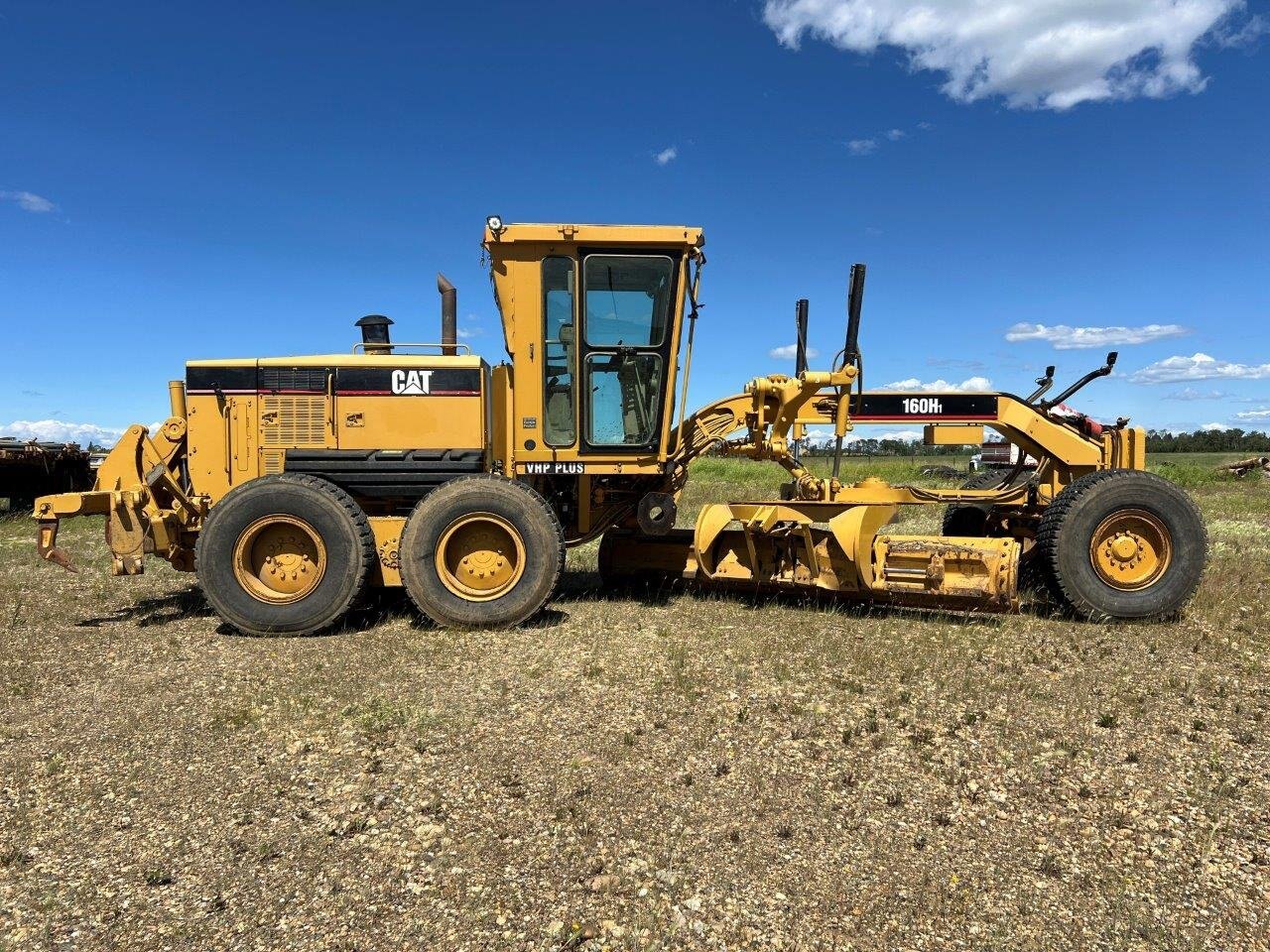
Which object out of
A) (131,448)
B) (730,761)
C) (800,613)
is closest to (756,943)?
(730,761)

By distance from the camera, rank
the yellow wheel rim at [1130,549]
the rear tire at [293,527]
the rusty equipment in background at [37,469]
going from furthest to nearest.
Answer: the rusty equipment in background at [37,469]
the yellow wheel rim at [1130,549]
the rear tire at [293,527]

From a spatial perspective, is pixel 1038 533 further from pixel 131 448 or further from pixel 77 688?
pixel 131 448

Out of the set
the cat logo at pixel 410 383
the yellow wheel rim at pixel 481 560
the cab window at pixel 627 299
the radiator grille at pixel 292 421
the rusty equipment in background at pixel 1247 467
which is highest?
the cab window at pixel 627 299

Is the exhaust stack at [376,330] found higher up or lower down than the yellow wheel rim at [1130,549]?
higher up

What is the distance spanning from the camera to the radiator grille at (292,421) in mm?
7156

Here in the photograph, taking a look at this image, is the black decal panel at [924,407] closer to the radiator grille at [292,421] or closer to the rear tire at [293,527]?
the rear tire at [293,527]

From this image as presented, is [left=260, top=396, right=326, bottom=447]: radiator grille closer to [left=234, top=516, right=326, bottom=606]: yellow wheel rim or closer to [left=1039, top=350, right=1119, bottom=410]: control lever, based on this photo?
[left=234, top=516, right=326, bottom=606]: yellow wheel rim

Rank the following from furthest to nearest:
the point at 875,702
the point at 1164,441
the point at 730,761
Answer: the point at 1164,441
the point at 875,702
the point at 730,761

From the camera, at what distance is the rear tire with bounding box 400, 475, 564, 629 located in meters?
6.55

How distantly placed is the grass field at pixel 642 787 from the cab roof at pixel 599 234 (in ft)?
10.6

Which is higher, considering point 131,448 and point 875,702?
point 131,448

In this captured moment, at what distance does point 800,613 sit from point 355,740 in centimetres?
393

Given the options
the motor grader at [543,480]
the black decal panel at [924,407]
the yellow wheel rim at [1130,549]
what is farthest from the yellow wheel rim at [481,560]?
the yellow wheel rim at [1130,549]

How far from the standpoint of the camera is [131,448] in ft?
23.0
